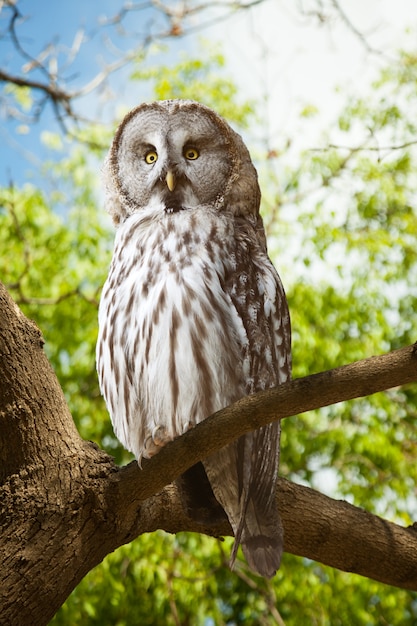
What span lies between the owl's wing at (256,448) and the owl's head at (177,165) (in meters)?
0.33

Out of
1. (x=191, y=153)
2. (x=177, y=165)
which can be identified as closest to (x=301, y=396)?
(x=177, y=165)

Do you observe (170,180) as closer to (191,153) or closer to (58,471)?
(191,153)

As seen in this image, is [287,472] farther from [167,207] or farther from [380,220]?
[167,207]

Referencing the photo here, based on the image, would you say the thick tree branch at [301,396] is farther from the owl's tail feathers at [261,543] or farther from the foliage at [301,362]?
the foliage at [301,362]

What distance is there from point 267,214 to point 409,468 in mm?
2685

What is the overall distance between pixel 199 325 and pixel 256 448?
1.61 feet

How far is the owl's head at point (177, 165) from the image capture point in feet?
9.62

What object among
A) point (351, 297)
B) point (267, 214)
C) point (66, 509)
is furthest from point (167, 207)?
point (267, 214)

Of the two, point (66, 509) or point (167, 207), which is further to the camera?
point (167, 207)

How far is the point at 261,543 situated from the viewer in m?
2.70

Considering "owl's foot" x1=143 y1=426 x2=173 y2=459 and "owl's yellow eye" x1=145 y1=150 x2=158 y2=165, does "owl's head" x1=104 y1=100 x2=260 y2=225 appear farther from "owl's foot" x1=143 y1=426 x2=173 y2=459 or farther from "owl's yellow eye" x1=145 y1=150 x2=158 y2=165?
"owl's foot" x1=143 y1=426 x2=173 y2=459

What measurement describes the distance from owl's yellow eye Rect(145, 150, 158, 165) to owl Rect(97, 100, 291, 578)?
5 cm

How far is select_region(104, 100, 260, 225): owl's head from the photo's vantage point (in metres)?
2.93

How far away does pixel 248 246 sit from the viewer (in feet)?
9.10
